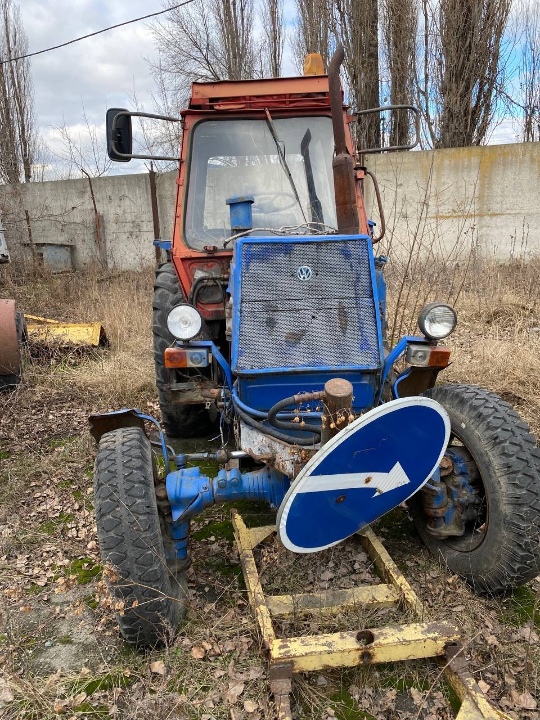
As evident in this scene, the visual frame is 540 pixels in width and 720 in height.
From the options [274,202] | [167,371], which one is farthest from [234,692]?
[274,202]

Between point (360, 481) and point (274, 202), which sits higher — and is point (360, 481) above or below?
below

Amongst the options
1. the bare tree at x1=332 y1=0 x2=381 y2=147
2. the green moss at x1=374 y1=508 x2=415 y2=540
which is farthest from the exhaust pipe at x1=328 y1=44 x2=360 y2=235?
the bare tree at x1=332 y1=0 x2=381 y2=147

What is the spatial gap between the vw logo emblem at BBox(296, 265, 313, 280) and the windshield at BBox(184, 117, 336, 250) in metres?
0.94

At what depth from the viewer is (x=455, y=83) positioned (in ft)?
37.1

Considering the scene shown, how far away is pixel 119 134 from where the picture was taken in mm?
3512

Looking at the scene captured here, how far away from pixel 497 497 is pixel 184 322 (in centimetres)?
156

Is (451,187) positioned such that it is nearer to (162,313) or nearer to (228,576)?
(162,313)

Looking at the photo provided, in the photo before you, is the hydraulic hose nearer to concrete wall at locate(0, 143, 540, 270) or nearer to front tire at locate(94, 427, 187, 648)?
front tire at locate(94, 427, 187, 648)

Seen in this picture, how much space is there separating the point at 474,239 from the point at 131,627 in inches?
377

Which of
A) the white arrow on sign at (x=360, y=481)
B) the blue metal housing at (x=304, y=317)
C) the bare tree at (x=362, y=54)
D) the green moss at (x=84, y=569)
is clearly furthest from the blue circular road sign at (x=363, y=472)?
the bare tree at (x=362, y=54)

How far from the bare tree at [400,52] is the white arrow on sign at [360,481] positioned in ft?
34.8

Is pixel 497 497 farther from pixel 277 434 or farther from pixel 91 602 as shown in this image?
pixel 91 602

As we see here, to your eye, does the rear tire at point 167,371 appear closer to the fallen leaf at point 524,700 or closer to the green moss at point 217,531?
the green moss at point 217,531

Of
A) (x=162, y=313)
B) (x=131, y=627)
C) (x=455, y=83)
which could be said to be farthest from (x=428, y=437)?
(x=455, y=83)
